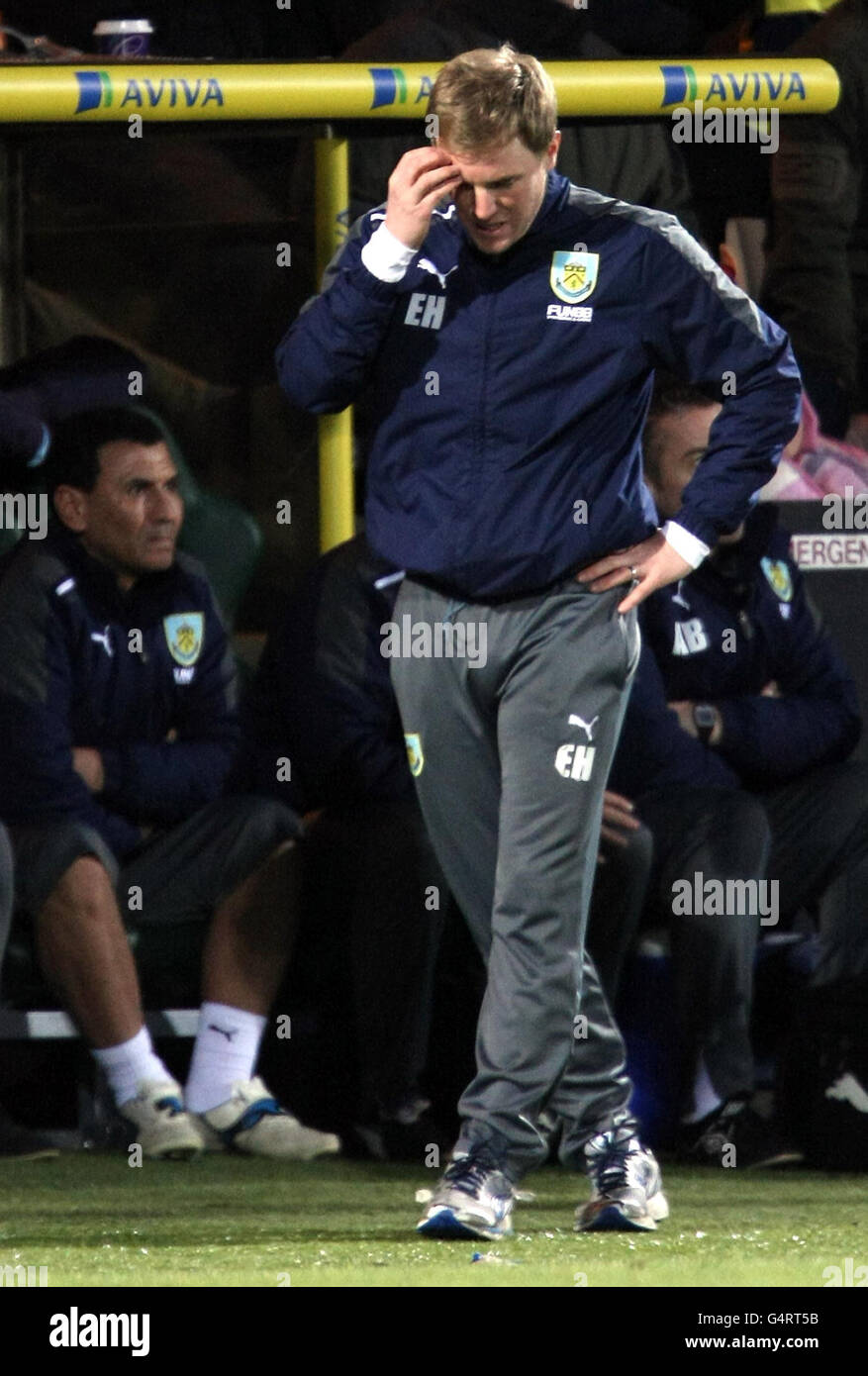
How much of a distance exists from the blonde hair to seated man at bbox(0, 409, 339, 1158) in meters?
1.64

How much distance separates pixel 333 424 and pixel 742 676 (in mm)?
994

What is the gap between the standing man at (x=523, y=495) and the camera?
4.03 metres

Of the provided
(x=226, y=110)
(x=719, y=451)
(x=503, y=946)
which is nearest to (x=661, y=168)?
(x=226, y=110)

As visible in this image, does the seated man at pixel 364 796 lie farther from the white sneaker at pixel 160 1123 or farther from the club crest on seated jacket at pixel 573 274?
the club crest on seated jacket at pixel 573 274

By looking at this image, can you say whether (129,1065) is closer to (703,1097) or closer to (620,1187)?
(703,1097)

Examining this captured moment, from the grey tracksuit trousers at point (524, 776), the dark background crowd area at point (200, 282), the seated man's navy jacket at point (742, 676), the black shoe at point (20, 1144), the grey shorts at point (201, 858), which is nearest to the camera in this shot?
the grey tracksuit trousers at point (524, 776)

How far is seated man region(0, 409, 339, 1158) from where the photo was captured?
5.06m

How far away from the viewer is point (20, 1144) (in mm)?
5031

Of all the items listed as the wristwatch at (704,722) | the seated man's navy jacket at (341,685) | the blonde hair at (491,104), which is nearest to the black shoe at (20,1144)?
the seated man's navy jacket at (341,685)

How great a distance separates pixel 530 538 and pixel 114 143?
222cm

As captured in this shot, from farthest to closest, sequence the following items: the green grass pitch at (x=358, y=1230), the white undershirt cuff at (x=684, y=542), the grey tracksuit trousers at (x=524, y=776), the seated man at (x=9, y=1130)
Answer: the seated man at (x=9, y=1130) → the white undershirt cuff at (x=684, y=542) → the grey tracksuit trousers at (x=524, y=776) → the green grass pitch at (x=358, y=1230)

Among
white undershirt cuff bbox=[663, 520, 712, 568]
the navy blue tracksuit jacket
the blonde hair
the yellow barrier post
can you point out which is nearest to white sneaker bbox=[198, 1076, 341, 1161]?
the yellow barrier post

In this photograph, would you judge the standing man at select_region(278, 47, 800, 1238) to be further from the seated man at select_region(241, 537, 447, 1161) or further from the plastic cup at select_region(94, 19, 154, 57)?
the plastic cup at select_region(94, 19, 154, 57)

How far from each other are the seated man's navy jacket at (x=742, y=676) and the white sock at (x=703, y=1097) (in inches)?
22.8
